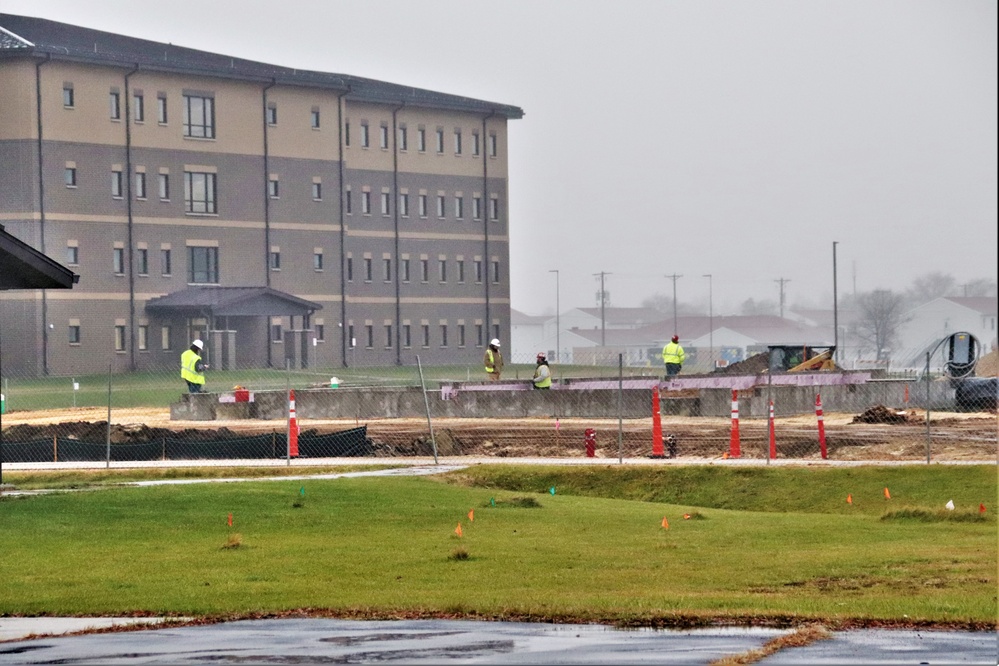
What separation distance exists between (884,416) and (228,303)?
137 ft

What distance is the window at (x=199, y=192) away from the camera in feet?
252

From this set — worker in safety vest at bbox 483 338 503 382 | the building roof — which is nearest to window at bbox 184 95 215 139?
the building roof

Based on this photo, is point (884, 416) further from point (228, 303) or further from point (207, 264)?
point (207, 264)

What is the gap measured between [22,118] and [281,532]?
54.8 metres

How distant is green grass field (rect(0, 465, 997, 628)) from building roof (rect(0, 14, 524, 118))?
163 feet

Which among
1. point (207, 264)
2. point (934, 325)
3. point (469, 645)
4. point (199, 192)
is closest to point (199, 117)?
point (199, 192)

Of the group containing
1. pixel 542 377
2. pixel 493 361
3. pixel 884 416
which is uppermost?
pixel 493 361

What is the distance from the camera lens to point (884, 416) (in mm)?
38594

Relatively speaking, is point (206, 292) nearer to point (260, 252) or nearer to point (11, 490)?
point (260, 252)

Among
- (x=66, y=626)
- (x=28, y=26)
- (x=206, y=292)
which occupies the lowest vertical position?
(x=66, y=626)

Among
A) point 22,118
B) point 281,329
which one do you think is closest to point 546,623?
point 22,118

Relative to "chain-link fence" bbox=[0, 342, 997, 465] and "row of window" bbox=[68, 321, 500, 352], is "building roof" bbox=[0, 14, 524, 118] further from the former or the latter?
"chain-link fence" bbox=[0, 342, 997, 465]

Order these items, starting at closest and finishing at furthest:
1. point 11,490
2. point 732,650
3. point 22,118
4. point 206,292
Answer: point 732,650 → point 11,490 → point 22,118 → point 206,292

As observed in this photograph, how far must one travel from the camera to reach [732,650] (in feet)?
37.6
